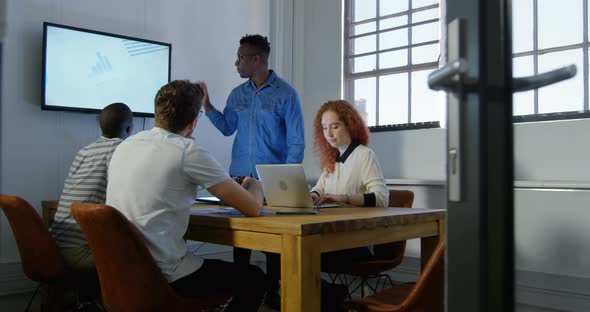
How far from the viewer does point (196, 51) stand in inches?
167

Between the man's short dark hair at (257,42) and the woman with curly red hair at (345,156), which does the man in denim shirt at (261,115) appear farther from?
the woman with curly red hair at (345,156)

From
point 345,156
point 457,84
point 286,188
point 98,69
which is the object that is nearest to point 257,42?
point 345,156

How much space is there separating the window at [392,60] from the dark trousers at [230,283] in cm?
219

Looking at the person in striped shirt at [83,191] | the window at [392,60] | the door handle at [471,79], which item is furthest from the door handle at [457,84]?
the window at [392,60]

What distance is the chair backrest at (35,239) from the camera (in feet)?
7.27

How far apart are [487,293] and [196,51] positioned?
3.88 m

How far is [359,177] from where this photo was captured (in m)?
2.66

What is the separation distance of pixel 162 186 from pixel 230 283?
428 mm

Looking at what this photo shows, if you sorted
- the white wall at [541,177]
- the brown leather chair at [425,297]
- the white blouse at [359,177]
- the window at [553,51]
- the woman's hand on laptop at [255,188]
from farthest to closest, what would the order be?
the window at [553,51], the white wall at [541,177], the white blouse at [359,177], the woman's hand on laptop at [255,188], the brown leather chair at [425,297]

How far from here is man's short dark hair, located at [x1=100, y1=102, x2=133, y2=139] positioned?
2.65 m

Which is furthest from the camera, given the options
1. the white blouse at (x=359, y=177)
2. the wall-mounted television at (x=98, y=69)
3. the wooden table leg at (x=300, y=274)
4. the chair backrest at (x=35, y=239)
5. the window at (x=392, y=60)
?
the window at (x=392, y=60)

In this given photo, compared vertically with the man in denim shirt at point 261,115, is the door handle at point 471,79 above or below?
below

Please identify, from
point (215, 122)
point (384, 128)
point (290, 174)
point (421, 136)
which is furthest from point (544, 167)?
point (215, 122)

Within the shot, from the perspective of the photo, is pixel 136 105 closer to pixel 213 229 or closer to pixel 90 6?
pixel 90 6
